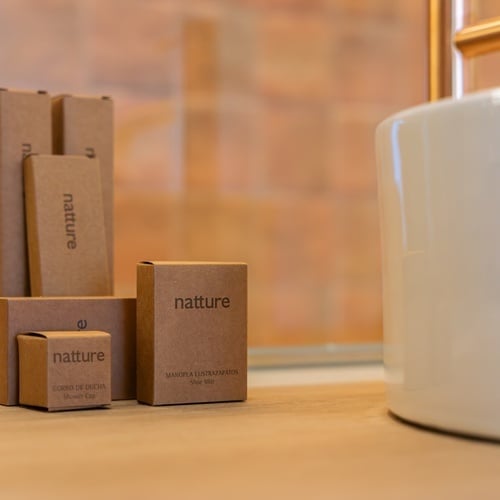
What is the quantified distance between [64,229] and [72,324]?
15cm

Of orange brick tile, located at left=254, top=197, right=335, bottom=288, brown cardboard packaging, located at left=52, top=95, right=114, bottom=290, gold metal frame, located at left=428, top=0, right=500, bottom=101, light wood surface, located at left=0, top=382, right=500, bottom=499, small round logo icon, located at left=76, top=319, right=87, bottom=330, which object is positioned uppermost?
gold metal frame, located at left=428, top=0, right=500, bottom=101

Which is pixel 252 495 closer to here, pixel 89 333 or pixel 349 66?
pixel 89 333

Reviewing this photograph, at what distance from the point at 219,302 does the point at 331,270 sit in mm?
644

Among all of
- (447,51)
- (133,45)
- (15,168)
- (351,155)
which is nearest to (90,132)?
(15,168)

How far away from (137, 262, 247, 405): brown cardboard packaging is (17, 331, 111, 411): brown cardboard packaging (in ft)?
0.16

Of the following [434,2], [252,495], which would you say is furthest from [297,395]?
[434,2]

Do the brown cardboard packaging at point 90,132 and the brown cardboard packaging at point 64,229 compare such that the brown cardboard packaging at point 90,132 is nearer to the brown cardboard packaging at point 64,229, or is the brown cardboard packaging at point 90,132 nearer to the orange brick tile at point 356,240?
the brown cardboard packaging at point 64,229

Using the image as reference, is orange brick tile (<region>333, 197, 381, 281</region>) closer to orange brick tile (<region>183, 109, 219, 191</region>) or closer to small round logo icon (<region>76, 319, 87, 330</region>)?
orange brick tile (<region>183, 109, 219, 191</region>)

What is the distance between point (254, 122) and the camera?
1.47 metres

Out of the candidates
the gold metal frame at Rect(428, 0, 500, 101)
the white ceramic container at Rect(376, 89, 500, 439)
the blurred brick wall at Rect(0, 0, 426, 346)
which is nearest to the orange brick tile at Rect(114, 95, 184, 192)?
the blurred brick wall at Rect(0, 0, 426, 346)

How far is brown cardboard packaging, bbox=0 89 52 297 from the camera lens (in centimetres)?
102

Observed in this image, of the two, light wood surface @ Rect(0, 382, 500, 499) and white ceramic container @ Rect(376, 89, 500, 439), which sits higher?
white ceramic container @ Rect(376, 89, 500, 439)

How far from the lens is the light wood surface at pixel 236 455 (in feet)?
1.73

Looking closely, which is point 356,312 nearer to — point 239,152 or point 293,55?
point 239,152
